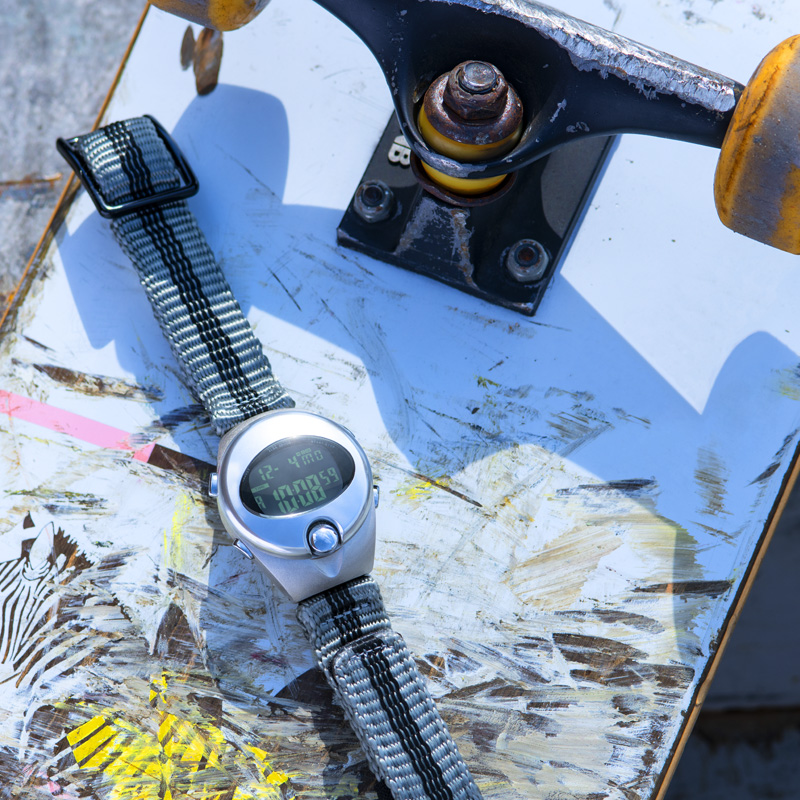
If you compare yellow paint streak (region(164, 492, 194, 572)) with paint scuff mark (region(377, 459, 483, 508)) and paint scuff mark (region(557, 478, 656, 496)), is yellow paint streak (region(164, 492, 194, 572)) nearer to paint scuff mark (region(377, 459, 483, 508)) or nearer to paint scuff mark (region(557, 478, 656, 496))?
paint scuff mark (region(377, 459, 483, 508))

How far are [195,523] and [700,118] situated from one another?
1.55ft

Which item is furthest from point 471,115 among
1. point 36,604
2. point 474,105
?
point 36,604

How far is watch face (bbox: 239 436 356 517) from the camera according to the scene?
55 cm

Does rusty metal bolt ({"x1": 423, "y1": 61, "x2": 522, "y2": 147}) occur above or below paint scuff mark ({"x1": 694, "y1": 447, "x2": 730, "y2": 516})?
above

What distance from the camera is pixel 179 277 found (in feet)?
2.04

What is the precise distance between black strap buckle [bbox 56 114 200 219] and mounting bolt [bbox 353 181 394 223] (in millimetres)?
137

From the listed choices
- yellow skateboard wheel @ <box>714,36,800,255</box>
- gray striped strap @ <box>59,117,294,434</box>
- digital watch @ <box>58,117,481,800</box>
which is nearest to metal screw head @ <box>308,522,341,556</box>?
digital watch @ <box>58,117,481,800</box>

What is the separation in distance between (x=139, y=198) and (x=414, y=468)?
0.31 m

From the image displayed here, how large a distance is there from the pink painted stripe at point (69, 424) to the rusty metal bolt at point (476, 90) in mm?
353

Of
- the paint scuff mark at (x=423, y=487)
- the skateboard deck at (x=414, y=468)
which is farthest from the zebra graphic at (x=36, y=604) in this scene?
the paint scuff mark at (x=423, y=487)

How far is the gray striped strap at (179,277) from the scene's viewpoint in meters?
0.61

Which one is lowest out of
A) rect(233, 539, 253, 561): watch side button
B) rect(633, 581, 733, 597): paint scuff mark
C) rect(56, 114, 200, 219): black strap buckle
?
rect(233, 539, 253, 561): watch side button

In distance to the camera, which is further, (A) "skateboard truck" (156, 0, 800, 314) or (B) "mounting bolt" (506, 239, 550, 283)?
(B) "mounting bolt" (506, 239, 550, 283)

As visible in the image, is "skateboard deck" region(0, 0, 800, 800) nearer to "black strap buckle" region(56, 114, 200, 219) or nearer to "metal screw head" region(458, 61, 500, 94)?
"black strap buckle" region(56, 114, 200, 219)
